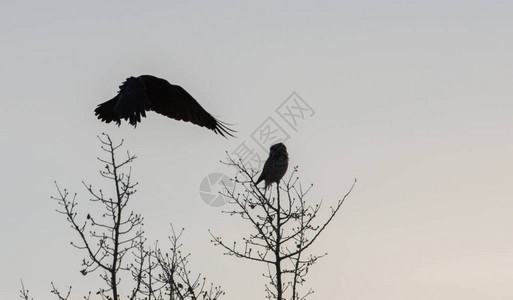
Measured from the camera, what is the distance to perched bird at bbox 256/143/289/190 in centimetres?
1266

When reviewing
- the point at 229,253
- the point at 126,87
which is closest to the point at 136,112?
the point at 126,87

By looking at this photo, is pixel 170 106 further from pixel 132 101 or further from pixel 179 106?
pixel 132 101

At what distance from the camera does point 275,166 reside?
41.6 ft

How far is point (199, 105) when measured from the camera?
13.8 meters

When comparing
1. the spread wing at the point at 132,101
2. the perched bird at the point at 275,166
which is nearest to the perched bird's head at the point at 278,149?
the perched bird at the point at 275,166

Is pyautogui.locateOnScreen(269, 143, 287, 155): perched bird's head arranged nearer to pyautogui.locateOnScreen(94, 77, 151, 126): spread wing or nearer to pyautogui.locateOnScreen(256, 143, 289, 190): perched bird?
pyautogui.locateOnScreen(256, 143, 289, 190): perched bird

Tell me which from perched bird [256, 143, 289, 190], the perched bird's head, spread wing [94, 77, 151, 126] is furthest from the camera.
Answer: the perched bird's head

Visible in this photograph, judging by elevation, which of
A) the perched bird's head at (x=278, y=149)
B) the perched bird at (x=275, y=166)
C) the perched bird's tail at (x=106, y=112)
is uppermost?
the perched bird's tail at (x=106, y=112)

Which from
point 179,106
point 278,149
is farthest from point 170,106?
point 278,149

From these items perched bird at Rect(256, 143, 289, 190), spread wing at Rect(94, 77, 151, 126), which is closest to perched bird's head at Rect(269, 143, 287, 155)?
perched bird at Rect(256, 143, 289, 190)

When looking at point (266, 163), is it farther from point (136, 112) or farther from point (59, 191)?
point (59, 191)

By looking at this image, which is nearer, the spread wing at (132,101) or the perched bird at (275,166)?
the spread wing at (132,101)

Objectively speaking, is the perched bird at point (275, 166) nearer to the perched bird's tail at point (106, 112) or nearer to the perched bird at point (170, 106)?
the perched bird at point (170, 106)

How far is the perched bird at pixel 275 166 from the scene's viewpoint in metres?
12.7
